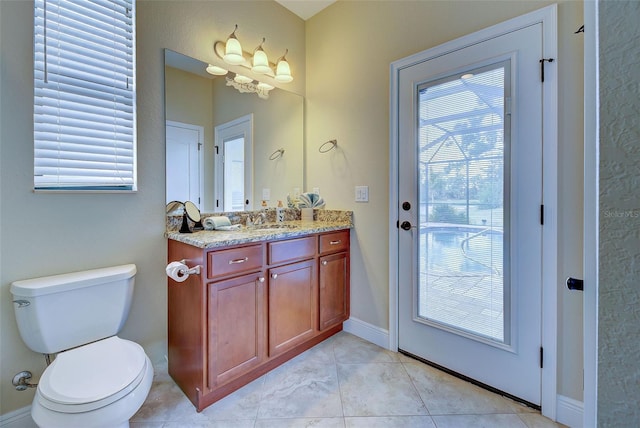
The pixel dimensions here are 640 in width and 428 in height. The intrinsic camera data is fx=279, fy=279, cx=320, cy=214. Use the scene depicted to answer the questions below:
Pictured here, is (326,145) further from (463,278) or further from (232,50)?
(463,278)

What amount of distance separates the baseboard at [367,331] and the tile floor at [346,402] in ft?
0.74

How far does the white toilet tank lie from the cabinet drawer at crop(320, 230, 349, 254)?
3.94ft

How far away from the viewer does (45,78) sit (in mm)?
1367

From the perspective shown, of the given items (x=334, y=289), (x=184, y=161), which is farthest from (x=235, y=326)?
(x=184, y=161)

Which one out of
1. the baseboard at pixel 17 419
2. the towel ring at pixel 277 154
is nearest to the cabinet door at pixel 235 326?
the baseboard at pixel 17 419

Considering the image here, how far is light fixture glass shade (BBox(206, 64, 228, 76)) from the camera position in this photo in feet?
6.49

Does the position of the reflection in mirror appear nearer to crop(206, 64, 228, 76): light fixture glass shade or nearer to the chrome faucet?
the chrome faucet

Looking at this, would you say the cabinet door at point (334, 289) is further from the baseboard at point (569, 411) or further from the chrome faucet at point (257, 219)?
the baseboard at point (569, 411)

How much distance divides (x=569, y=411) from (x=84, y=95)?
2.95 m

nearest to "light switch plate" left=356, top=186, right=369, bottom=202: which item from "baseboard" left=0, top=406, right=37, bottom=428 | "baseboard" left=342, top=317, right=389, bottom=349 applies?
"baseboard" left=342, top=317, right=389, bottom=349

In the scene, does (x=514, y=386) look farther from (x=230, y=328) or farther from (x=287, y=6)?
(x=287, y=6)

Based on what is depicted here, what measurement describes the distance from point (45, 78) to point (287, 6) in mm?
1878

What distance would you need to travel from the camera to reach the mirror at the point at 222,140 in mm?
1834

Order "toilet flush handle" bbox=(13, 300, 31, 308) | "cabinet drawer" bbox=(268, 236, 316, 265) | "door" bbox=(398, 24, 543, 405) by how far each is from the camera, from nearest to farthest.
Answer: "toilet flush handle" bbox=(13, 300, 31, 308) → "door" bbox=(398, 24, 543, 405) → "cabinet drawer" bbox=(268, 236, 316, 265)
